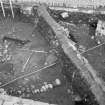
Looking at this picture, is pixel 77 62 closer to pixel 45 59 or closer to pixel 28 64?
pixel 45 59

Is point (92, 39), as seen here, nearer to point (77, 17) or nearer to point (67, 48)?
point (77, 17)

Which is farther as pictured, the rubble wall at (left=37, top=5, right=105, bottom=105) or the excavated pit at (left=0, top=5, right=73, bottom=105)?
the excavated pit at (left=0, top=5, right=73, bottom=105)

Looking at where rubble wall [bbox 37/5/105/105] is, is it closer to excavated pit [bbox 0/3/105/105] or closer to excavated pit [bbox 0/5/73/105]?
excavated pit [bbox 0/3/105/105]

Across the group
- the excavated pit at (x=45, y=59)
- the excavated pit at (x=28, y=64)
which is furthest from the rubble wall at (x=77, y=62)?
the excavated pit at (x=28, y=64)

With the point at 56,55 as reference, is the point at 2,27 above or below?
above

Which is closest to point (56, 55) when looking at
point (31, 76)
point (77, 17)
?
point (31, 76)

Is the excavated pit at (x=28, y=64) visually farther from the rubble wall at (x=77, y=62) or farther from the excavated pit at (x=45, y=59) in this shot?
the rubble wall at (x=77, y=62)

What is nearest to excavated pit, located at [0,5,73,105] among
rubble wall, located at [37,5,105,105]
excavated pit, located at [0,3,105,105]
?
excavated pit, located at [0,3,105,105]

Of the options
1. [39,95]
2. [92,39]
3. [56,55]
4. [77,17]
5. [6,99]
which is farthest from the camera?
[77,17]
